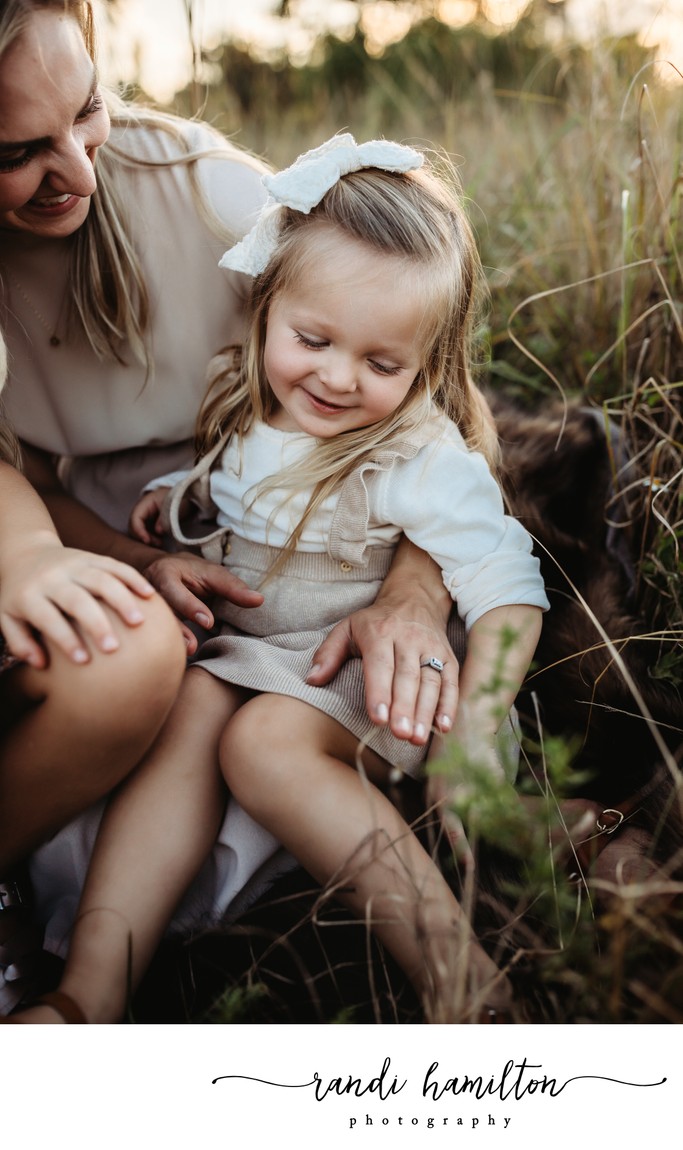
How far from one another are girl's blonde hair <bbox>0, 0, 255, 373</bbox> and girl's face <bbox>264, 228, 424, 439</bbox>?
0.36m

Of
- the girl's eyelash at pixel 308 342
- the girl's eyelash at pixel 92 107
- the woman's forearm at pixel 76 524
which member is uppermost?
the girl's eyelash at pixel 92 107

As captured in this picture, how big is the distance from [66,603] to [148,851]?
→ 0.39 m

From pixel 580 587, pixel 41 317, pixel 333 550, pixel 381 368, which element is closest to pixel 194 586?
pixel 333 550

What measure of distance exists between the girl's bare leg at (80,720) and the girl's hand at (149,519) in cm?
52

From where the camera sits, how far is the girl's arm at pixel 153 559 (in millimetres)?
1526

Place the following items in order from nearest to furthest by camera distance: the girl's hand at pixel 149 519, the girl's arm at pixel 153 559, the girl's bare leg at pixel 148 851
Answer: the girl's bare leg at pixel 148 851, the girl's arm at pixel 153 559, the girl's hand at pixel 149 519

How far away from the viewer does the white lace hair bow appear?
1.44 m

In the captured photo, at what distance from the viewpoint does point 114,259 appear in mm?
1649

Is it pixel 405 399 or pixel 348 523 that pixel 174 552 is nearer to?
Result: pixel 348 523

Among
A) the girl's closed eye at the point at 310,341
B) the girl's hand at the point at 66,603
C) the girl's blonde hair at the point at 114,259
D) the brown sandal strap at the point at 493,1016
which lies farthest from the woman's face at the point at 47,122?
the brown sandal strap at the point at 493,1016

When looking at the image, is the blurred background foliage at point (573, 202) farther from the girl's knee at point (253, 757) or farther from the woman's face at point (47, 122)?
the girl's knee at point (253, 757)

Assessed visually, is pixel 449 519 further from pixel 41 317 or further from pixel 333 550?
pixel 41 317

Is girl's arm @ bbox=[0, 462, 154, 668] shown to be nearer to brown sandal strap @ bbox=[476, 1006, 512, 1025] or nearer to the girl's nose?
the girl's nose
